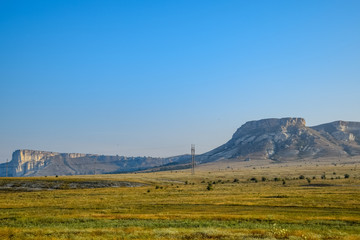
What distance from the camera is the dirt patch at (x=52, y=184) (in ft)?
313

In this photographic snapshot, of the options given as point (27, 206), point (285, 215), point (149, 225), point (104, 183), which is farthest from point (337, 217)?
point (104, 183)

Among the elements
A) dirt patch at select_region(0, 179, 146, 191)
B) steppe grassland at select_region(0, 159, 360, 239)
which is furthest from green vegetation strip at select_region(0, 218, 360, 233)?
dirt patch at select_region(0, 179, 146, 191)

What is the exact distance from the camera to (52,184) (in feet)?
332

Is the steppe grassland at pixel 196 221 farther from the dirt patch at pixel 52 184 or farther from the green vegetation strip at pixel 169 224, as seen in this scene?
the dirt patch at pixel 52 184

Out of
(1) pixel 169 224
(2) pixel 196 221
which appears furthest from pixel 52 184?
(1) pixel 169 224

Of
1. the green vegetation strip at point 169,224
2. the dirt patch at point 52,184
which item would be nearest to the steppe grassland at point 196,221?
the green vegetation strip at point 169,224

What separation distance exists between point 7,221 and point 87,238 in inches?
635

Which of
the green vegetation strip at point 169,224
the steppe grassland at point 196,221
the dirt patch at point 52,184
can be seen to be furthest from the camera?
the dirt patch at point 52,184

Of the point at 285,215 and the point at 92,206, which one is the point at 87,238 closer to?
the point at 285,215

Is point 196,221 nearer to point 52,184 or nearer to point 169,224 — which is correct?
point 169,224

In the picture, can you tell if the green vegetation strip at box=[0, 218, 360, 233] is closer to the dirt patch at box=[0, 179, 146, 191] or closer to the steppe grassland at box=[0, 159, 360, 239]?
the steppe grassland at box=[0, 159, 360, 239]

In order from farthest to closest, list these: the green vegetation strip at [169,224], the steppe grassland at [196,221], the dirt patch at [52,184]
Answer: the dirt patch at [52,184] → the green vegetation strip at [169,224] → the steppe grassland at [196,221]

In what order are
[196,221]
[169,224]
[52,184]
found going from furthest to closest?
[52,184] < [196,221] < [169,224]

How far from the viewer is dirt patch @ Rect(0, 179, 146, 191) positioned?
95.4 m
